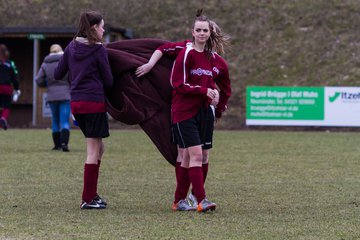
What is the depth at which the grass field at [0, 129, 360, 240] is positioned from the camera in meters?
6.56

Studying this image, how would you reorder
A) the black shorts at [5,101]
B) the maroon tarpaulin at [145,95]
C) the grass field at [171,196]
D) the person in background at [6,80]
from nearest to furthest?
the grass field at [171,196], the maroon tarpaulin at [145,95], the person in background at [6,80], the black shorts at [5,101]

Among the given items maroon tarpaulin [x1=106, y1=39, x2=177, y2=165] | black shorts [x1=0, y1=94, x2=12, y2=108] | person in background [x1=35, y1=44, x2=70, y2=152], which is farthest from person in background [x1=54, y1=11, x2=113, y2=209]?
black shorts [x1=0, y1=94, x2=12, y2=108]

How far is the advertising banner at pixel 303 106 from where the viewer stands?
24.5 metres

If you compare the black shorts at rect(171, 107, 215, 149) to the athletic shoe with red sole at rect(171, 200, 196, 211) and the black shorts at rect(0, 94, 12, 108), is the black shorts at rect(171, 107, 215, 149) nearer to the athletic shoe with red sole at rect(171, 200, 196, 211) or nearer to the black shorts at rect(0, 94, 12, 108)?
the athletic shoe with red sole at rect(171, 200, 196, 211)

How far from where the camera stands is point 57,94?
14.9m

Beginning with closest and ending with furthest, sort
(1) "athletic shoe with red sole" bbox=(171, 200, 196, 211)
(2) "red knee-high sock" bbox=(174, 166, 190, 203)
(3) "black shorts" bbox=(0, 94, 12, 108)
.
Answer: (1) "athletic shoe with red sole" bbox=(171, 200, 196, 211) < (2) "red knee-high sock" bbox=(174, 166, 190, 203) < (3) "black shorts" bbox=(0, 94, 12, 108)

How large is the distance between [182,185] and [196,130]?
0.57 m

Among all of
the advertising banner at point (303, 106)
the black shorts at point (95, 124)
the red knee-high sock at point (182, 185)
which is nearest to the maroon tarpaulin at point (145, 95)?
the black shorts at point (95, 124)

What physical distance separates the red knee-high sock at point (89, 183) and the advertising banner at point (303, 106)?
56.3ft

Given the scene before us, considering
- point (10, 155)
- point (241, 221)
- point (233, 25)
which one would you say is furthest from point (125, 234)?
point (233, 25)

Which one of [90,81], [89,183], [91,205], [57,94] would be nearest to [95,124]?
[90,81]

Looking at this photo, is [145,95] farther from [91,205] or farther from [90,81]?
[91,205]

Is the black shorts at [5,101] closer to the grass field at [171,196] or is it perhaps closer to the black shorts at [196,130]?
the grass field at [171,196]

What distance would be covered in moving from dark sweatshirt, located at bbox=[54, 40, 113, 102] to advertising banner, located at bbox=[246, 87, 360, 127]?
17.2 m
